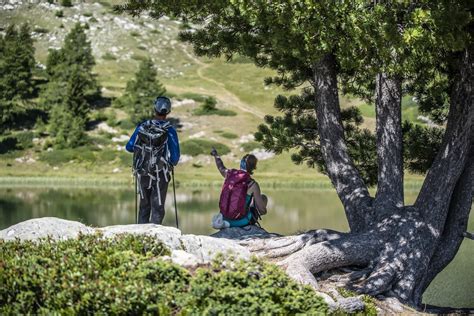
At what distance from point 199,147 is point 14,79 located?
17.9 metres

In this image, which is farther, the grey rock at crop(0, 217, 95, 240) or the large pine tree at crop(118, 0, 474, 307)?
the large pine tree at crop(118, 0, 474, 307)

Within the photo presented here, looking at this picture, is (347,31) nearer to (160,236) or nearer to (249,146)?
(160,236)

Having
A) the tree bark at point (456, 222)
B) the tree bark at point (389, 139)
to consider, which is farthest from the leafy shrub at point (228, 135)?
the tree bark at point (456, 222)

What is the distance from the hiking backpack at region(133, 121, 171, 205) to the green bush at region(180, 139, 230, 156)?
143ft

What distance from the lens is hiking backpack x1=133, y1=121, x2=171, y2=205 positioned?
12609 mm

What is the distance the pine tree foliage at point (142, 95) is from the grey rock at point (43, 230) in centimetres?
5025

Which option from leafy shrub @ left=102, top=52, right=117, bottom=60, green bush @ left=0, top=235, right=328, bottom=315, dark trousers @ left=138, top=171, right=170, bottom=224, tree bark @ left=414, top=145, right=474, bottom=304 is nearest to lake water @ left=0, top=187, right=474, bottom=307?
tree bark @ left=414, top=145, right=474, bottom=304

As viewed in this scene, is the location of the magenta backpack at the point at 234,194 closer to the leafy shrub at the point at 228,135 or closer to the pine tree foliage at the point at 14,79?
the leafy shrub at the point at 228,135

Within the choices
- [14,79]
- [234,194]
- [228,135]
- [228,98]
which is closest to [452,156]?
[234,194]

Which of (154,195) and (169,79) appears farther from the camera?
(169,79)

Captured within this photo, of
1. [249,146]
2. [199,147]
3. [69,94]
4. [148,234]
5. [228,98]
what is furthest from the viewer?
[228,98]

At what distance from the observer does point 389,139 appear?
13.8 metres

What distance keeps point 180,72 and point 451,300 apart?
82.4 metres

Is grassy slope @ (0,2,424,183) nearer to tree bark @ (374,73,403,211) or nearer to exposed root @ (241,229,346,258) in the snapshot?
tree bark @ (374,73,403,211)
